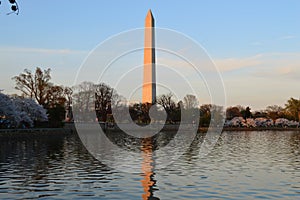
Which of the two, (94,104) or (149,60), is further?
(94,104)

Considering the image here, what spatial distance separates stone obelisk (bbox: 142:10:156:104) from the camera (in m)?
62.0

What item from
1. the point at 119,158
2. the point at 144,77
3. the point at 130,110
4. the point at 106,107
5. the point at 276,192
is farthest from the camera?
the point at 130,110

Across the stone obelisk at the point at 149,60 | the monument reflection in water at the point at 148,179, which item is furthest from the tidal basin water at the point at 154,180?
the stone obelisk at the point at 149,60

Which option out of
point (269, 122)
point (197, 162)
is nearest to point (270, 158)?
point (197, 162)

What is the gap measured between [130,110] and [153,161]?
62.2 metres

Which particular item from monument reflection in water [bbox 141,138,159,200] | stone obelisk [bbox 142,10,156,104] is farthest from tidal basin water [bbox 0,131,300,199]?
stone obelisk [bbox 142,10,156,104]

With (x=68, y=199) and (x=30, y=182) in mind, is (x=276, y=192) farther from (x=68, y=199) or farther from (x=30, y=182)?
(x=30, y=182)

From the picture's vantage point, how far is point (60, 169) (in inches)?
776

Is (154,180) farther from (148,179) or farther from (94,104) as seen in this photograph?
(94,104)

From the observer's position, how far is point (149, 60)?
211 ft

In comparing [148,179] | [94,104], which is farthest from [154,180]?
[94,104]

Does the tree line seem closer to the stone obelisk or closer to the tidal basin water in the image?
the stone obelisk

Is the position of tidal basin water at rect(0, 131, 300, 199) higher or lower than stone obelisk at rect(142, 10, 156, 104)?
lower

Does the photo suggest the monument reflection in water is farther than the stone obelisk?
No
